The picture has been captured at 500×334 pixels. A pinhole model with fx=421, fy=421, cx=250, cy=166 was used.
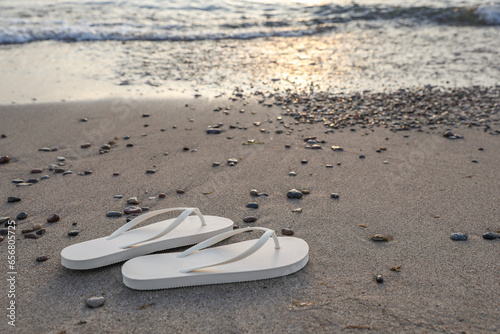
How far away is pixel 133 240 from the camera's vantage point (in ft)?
8.04

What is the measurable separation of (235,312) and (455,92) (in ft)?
17.8

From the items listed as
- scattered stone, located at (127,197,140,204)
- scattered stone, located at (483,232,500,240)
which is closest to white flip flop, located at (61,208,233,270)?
scattered stone, located at (127,197,140,204)

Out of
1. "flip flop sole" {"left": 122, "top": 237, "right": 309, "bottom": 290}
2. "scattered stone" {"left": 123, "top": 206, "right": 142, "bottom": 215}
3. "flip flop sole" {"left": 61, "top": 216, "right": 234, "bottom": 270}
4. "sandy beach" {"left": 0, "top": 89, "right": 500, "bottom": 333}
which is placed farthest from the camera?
"scattered stone" {"left": 123, "top": 206, "right": 142, "bottom": 215}

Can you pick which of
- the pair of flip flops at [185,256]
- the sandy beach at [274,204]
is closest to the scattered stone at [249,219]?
the sandy beach at [274,204]

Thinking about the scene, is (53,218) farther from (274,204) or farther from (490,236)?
(490,236)

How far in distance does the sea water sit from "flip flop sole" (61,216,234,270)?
404 cm

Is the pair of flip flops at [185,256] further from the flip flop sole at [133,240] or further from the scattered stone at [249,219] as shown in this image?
the scattered stone at [249,219]

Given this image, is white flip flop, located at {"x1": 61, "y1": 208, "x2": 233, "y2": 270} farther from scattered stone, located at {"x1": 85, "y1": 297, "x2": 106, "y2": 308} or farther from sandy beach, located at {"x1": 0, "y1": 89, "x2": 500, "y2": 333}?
scattered stone, located at {"x1": 85, "y1": 297, "x2": 106, "y2": 308}

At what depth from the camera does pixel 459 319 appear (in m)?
1.94

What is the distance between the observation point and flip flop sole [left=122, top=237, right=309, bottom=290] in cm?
213

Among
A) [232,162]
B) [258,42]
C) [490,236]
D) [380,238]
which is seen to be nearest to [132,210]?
[232,162]

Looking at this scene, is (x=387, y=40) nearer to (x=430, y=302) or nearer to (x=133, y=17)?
(x=133, y=17)

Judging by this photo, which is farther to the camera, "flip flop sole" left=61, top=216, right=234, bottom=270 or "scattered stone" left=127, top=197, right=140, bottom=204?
"scattered stone" left=127, top=197, right=140, bottom=204

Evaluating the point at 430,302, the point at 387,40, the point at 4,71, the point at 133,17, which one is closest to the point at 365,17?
the point at 387,40
